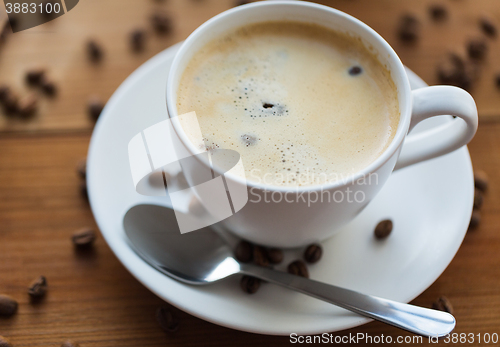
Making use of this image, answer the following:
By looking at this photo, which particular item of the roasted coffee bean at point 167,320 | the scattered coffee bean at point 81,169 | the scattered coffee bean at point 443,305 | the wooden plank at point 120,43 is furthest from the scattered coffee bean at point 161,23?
the scattered coffee bean at point 443,305

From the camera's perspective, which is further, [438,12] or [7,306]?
[438,12]

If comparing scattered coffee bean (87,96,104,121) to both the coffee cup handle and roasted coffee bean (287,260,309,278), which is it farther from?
the coffee cup handle

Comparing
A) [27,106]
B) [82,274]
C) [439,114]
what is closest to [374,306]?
[439,114]

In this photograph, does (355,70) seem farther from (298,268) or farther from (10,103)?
(10,103)

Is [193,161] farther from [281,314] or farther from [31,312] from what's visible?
[31,312]

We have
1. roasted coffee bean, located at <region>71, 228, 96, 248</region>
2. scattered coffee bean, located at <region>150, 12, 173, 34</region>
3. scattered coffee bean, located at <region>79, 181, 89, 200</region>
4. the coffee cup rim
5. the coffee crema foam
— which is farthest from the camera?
scattered coffee bean, located at <region>150, 12, 173, 34</region>

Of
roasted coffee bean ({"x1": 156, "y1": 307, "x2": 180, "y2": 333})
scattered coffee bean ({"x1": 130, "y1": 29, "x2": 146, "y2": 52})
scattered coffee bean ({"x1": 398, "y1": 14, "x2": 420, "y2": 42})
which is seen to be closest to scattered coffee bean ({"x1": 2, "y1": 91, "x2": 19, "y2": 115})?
scattered coffee bean ({"x1": 130, "y1": 29, "x2": 146, "y2": 52})
